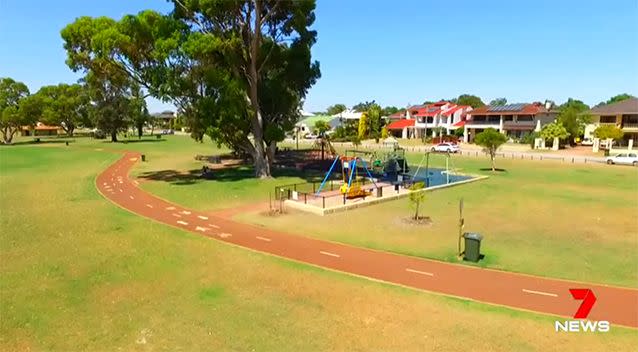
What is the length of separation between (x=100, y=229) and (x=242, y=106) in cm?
1508

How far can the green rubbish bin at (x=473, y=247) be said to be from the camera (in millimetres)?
14281

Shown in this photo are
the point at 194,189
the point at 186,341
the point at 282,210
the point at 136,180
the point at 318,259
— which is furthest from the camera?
the point at 136,180

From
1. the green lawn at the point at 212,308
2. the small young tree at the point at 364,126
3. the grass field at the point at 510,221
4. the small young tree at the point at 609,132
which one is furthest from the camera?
the small young tree at the point at 364,126

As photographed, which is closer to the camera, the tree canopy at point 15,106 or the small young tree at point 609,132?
the small young tree at point 609,132

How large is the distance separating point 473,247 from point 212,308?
904 centimetres

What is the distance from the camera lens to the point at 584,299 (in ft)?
37.8

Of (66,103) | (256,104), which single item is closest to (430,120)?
(256,104)

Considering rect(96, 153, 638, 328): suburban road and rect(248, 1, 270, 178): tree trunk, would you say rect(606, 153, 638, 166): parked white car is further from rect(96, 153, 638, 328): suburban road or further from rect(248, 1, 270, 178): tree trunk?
rect(96, 153, 638, 328): suburban road

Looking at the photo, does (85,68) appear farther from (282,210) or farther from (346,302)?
(346,302)

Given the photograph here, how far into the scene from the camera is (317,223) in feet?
65.2

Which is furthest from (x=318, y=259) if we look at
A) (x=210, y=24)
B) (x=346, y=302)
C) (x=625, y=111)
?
(x=625, y=111)

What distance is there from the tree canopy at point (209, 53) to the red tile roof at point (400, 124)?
65123 mm

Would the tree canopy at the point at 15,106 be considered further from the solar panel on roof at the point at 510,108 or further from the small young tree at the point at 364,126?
the solar panel on roof at the point at 510,108

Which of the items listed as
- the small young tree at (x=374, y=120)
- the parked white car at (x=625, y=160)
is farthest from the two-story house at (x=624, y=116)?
A: the small young tree at (x=374, y=120)
